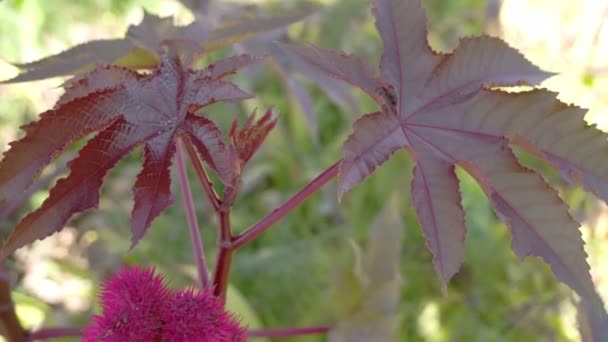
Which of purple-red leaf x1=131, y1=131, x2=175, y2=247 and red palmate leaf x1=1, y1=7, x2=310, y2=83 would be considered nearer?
purple-red leaf x1=131, y1=131, x2=175, y2=247

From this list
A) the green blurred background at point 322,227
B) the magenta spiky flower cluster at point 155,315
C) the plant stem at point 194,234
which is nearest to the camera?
the magenta spiky flower cluster at point 155,315

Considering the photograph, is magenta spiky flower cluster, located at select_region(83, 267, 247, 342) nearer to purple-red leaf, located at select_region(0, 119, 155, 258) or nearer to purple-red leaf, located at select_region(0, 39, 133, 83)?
purple-red leaf, located at select_region(0, 119, 155, 258)

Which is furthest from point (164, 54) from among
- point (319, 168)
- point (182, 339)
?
point (319, 168)

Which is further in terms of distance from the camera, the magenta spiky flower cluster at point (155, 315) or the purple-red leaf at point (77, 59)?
the purple-red leaf at point (77, 59)

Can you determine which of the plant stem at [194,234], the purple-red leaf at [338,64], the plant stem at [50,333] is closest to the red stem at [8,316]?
the plant stem at [50,333]

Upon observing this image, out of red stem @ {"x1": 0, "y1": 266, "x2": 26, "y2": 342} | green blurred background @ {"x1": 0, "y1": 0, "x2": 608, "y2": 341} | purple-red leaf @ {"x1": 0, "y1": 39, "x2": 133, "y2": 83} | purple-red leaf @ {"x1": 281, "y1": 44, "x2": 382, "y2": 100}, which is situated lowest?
red stem @ {"x1": 0, "y1": 266, "x2": 26, "y2": 342}

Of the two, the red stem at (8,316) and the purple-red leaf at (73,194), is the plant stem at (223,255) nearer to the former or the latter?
the purple-red leaf at (73,194)

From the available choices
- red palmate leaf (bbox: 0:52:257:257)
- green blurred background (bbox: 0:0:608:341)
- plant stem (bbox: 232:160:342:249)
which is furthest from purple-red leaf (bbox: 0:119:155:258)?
green blurred background (bbox: 0:0:608:341)

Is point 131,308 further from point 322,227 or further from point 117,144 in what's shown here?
point 322,227

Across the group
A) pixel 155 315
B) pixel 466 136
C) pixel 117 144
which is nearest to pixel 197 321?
pixel 155 315
